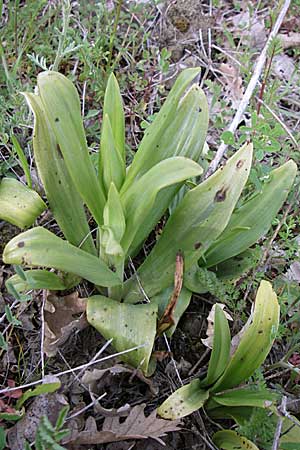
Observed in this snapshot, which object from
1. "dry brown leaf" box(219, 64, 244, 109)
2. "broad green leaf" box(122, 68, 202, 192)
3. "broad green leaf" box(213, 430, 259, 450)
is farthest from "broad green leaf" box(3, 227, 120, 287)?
"dry brown leaf" box(219, 64, 244, 109)

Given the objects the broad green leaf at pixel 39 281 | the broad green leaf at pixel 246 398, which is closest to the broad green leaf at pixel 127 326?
the broad green leaf at pixel 39 281

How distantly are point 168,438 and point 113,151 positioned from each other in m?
0.83

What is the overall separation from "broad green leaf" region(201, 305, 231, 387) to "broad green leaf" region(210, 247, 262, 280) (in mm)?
320

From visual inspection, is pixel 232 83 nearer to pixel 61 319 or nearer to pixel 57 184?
pixel 57 184

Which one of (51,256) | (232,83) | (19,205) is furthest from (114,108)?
(232,83)

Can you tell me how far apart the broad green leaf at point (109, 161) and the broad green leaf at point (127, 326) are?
35 centimetres

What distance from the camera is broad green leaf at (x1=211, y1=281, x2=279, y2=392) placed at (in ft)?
4.84

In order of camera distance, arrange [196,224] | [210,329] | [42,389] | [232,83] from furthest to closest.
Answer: [232,83] < [210,329] < [196,224] < [42,389]

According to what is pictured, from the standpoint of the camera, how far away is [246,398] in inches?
58.1

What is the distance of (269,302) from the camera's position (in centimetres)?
148

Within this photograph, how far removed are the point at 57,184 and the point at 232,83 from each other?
1.20 metres

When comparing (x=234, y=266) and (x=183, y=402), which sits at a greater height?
(x=234, y=266)

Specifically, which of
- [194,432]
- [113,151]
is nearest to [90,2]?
[113,151]

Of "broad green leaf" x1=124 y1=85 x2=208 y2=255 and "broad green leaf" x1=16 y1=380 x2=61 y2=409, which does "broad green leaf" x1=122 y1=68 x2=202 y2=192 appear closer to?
"broad green leaf" x1=124 y1=85 x2=208 y2=255
